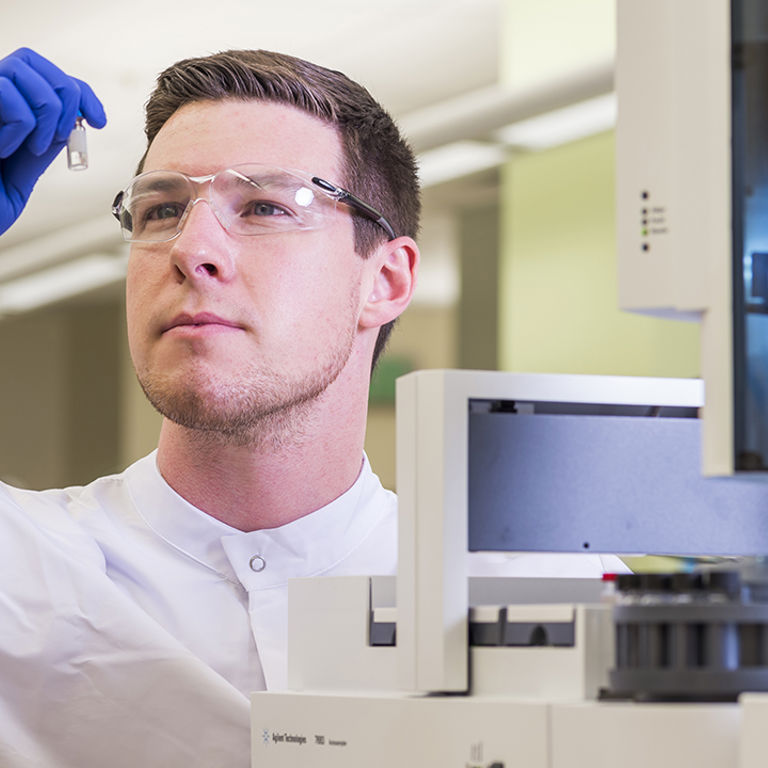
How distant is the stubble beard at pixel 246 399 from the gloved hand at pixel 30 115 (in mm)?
316

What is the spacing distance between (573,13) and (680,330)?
1057 mm

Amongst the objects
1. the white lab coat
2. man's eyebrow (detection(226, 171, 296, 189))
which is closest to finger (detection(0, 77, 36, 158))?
man's eyebrow (detection(226, 171, 296, 189))

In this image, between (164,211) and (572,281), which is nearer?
(164,211)

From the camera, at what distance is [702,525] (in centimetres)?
113

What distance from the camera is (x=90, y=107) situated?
5.15 feet

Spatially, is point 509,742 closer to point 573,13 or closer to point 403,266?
point 403,266

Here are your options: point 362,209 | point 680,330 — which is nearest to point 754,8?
point 362,209

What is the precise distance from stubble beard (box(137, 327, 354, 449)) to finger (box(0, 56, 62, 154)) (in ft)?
1.07

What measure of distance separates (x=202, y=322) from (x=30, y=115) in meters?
0.32

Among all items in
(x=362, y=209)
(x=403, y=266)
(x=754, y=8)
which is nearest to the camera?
(x=754, y=8)

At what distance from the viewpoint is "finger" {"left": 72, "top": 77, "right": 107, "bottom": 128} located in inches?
61.2

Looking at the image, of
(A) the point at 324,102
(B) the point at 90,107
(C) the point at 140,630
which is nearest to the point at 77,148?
(B) the point at 90,107

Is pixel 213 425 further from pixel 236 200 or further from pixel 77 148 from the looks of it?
pixel 77 148

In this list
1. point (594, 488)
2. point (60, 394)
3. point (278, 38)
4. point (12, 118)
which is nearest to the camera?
point (594, 488)
